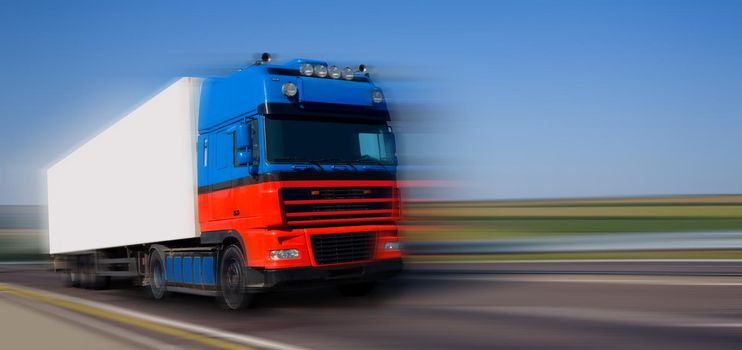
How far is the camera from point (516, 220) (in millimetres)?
32719

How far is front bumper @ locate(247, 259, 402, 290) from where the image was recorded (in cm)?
1048

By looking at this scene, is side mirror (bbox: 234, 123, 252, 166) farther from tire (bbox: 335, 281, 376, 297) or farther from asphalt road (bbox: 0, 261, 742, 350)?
tire (bbox: 335, 281, 376, 297)

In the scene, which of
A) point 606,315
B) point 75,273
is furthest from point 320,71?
point 75,273

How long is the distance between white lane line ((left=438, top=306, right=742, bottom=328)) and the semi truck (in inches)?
70.4

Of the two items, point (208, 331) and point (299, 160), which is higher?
point (299, 160)

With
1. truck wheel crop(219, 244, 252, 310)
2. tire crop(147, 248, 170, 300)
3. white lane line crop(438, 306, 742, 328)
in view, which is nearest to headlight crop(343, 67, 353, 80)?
truck wheel crop(219, 244, 252, 310)

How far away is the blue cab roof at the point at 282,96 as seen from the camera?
35.1 ft

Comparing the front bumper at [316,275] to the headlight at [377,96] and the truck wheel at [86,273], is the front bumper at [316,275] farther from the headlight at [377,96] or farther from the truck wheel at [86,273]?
the truck wheel at [86,273]

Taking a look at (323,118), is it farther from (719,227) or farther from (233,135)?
(719,227)

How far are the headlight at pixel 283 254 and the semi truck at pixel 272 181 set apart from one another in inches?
0.5

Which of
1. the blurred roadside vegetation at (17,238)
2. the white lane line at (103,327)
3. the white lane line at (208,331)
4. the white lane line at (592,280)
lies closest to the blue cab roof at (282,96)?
the white lane line at (208,331)

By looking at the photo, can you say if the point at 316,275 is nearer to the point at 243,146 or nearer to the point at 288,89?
the point at 243,146

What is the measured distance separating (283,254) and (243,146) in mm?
1579

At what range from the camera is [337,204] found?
35.9 ft
